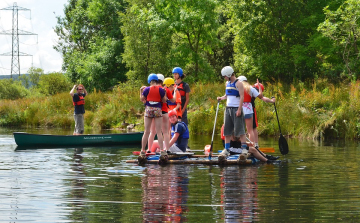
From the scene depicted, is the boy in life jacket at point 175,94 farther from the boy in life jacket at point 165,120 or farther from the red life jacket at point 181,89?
the red life jacket at point 181,89

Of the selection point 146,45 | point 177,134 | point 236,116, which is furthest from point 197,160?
point 146,45

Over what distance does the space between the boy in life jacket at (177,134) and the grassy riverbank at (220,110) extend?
831 cm

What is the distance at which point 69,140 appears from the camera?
18.2 m

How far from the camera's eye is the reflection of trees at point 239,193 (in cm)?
653

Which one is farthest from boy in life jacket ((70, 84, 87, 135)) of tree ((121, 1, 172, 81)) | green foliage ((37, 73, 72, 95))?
green foliage ((37, 73, 72, 95))

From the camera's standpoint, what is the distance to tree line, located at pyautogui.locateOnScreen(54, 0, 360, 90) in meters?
26.9

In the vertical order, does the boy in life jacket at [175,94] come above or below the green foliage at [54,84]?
below

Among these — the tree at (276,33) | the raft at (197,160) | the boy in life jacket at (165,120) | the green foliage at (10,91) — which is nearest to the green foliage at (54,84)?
the green foliage at (10,91)

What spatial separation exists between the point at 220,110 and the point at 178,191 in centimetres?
1526

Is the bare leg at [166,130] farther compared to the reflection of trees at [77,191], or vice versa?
the bare leg at [166,130]

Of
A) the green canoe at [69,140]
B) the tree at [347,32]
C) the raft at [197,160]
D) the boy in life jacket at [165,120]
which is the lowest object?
the raft at [197,160]

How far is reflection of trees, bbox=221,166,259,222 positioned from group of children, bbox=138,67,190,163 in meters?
1.60

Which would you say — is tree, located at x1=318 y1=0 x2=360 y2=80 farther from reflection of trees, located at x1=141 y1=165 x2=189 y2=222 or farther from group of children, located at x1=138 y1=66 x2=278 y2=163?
reflection of trees, located at x1=141 y1=165 x2=189 y2=222

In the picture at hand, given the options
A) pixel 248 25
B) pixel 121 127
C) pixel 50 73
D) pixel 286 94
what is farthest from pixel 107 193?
pixel 50 73
